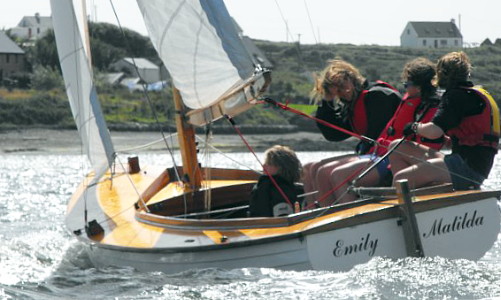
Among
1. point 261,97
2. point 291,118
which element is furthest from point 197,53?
point 291,118

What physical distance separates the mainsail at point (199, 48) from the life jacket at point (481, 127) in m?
1.77

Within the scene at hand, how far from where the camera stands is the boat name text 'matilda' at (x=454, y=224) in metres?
7.48

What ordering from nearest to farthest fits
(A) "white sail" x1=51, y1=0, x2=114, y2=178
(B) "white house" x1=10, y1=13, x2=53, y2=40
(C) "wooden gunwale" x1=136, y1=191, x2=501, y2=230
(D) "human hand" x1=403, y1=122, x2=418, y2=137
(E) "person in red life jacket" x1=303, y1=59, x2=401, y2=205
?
(C) "wooden gunwale" x1=136, y1=191, x2=501, y2=230 < (D) "human hand" x1=403, y1=122, x2=418, y2=137 < (E) "person in red life jacket" x1=303, y1=59, x2=401, y2=205 < (A) "white sail" x1=51, y1=0, x2=114, y2=178 < (B) "white house" x1=10, y1=13, x2=53, y2=40

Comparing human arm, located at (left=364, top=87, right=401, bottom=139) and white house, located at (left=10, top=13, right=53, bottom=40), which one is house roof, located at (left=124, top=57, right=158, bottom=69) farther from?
human arm, located at (left=364, top=87, right=401, bottom=139)

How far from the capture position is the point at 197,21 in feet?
29.4

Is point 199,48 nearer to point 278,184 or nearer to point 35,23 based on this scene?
point 278,184

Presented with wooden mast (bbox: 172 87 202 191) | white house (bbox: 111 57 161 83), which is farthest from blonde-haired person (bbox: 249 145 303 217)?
white house (bbox: 111 57 161 83)

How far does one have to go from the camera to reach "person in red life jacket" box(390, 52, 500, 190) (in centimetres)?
775

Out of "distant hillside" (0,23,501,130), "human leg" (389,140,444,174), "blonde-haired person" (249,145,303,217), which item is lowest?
"distant hillside" (0,23,501,130)

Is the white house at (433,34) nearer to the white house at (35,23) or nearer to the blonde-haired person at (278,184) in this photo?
the white house at (35,23)

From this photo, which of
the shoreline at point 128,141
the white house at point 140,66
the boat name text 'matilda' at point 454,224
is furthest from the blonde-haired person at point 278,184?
the white house at point 140,66

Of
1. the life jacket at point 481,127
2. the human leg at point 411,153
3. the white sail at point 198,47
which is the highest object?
the white sail at point 198,47

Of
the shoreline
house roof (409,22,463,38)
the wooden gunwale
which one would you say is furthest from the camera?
house roof (409,22,463,38)

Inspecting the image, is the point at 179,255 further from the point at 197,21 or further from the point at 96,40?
the point at 96,40
